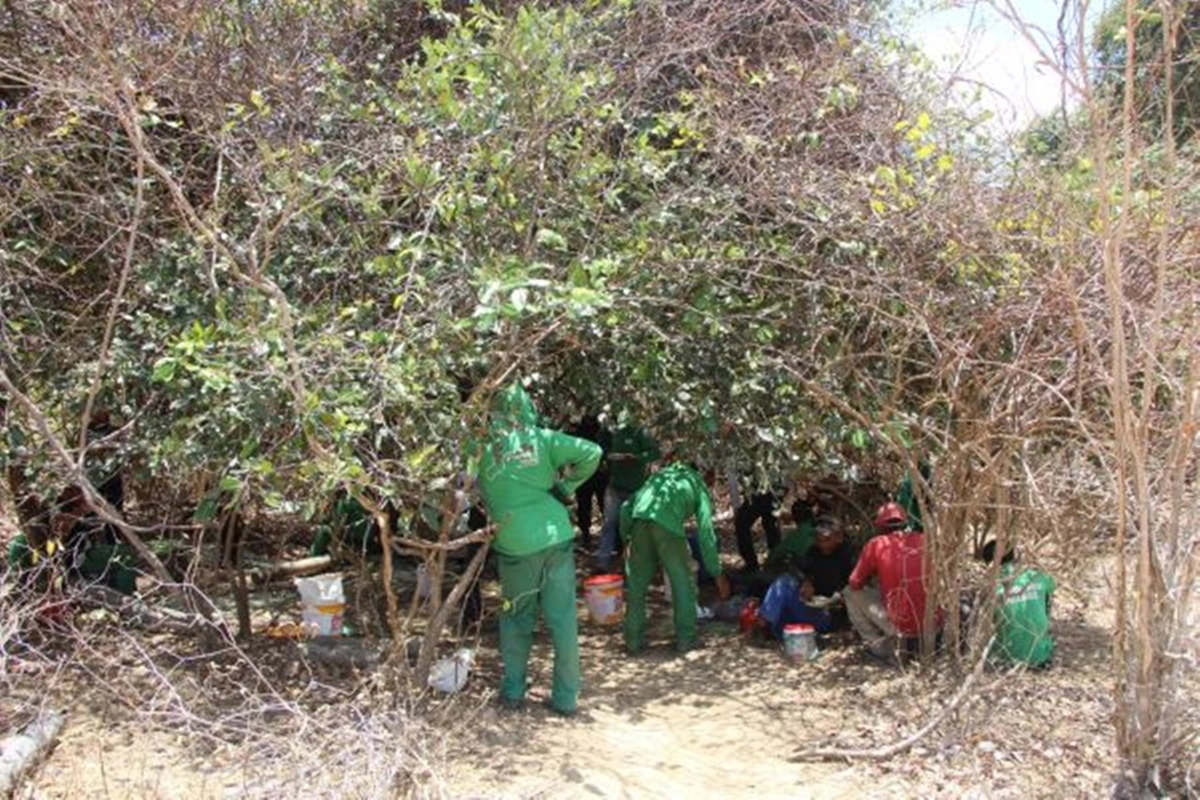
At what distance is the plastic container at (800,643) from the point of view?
6441 millimetres

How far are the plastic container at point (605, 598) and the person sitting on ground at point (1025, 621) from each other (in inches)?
88.1

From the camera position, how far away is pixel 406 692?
488 centimetres

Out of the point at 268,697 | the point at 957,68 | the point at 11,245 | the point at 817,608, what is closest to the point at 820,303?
the point at 957,68

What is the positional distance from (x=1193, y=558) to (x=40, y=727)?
14.5ft

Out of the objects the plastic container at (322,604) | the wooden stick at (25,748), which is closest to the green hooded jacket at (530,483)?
the plastic container at (322,604)

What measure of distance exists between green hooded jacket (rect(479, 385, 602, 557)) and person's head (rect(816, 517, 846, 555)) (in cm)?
210

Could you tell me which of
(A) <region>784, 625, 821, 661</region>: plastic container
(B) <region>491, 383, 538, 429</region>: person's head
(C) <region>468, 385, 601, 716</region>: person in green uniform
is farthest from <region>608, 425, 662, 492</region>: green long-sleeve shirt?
(B) <region>491, 383, 538, 429</region>: person's head

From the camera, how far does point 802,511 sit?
783cm

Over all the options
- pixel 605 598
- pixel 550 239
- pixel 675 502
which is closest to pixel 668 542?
pixel 675 502

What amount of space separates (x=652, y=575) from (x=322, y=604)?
1869 mm

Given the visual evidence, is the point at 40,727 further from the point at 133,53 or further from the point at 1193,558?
the point at 1193,558

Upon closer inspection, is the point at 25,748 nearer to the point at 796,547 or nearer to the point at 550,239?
the point at 550,239

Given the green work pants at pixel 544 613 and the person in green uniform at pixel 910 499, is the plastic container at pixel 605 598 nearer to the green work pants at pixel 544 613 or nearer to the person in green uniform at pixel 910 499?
the green work pants at pixel 544 613

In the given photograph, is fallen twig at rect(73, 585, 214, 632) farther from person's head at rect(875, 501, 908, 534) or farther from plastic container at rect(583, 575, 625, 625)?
person's head at rect(875, 501, 908, 534)
